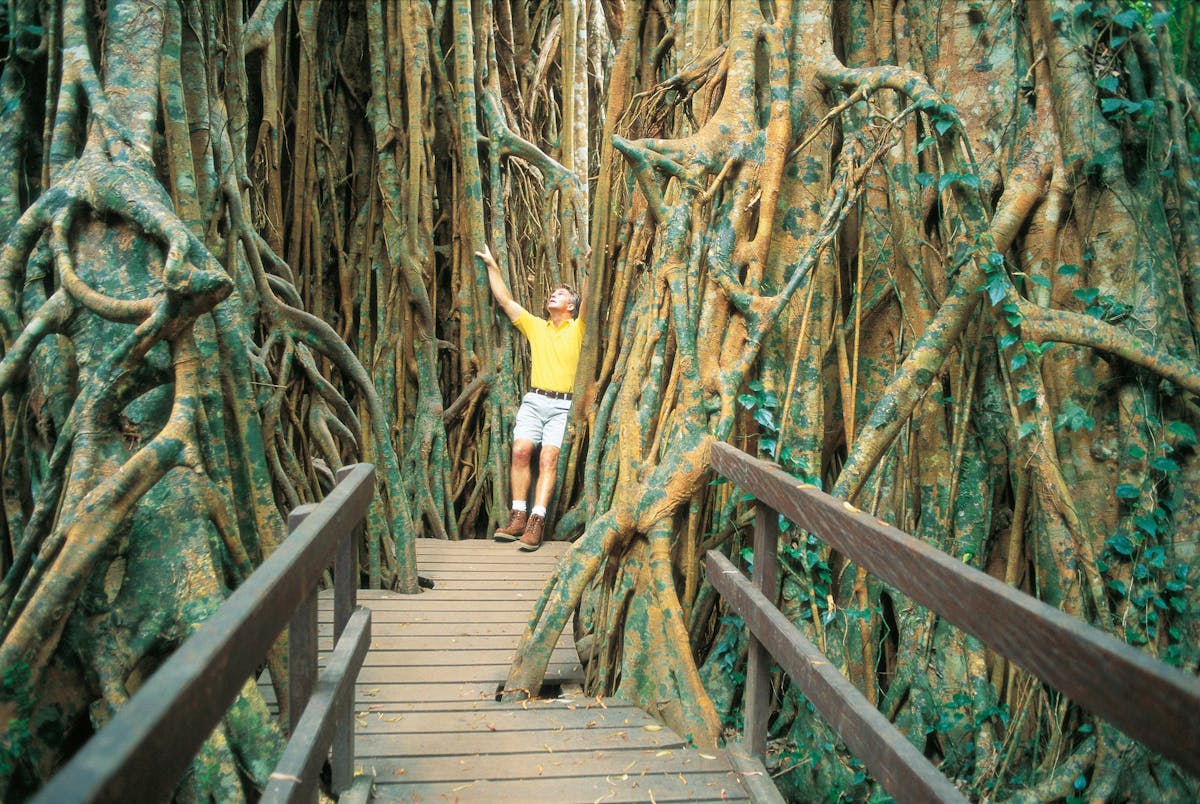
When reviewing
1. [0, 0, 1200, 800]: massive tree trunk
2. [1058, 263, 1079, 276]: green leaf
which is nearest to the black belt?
[0, 0, 1200, 800]: massive tree trunk

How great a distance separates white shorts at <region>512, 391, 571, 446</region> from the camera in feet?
18.6

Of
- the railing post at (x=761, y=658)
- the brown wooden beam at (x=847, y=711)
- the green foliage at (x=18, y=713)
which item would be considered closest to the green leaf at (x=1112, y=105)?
the railing post at (x=761, y=658)

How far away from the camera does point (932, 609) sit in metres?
1.53

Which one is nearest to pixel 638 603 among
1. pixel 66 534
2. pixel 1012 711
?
pixel 1012 711

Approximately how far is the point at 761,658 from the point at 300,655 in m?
1.27

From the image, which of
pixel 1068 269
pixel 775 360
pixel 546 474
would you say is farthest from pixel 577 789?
pixel 546 474

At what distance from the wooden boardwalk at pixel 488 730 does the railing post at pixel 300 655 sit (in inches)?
23.8

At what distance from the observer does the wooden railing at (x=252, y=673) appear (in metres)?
0.91

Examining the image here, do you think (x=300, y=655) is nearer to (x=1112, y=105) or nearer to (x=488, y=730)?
(x=488, y=730)

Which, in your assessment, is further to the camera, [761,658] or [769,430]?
[769,430]

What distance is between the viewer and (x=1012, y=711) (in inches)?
121

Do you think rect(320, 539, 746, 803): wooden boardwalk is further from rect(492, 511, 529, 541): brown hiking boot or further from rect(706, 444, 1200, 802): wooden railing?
rect(492, 511, 529, 541): brown hiking boot

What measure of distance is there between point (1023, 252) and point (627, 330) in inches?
64.7

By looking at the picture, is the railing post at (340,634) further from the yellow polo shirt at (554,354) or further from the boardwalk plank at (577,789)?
the yellow polo shirt at (554,354)
